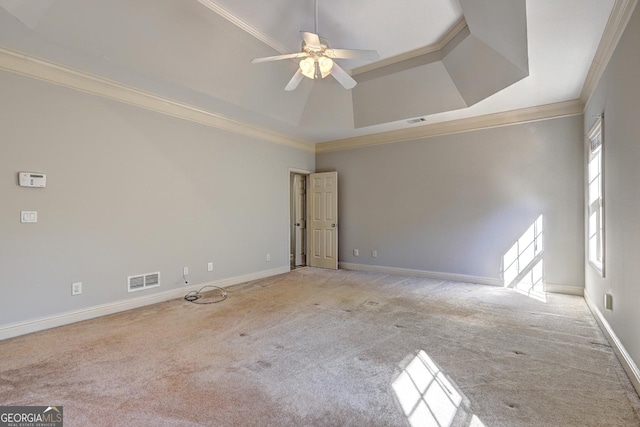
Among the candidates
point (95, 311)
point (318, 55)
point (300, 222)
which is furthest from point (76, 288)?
point (300, 222)

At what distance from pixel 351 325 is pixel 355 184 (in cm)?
377

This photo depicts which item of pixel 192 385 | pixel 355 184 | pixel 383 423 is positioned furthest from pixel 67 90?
pixel 355 184

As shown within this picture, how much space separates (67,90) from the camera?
331cm

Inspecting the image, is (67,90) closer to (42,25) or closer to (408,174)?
(42,25)

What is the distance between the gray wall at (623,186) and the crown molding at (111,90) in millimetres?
4737

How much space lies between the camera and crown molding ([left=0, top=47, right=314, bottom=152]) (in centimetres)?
298

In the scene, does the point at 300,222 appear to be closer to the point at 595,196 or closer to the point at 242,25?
the point at 242,25

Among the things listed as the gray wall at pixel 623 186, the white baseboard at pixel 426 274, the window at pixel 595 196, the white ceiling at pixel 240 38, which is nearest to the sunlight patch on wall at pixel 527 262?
the white baseboard at pixel 426 274

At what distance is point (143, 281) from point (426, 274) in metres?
4.66

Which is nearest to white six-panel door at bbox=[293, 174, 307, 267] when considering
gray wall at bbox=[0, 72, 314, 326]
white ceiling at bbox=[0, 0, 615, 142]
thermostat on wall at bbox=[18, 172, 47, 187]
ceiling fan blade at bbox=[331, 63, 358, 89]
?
gray wall at bbox=[0, 72, 314, 326]

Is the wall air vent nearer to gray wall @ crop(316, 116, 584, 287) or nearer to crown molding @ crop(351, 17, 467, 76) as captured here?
gray wall @ crop(316, 116, 584, 287)

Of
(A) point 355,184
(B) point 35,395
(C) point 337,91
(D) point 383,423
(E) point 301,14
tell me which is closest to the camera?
(D) point 383,423

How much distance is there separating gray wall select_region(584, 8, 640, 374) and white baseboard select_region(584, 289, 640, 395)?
0.05 m

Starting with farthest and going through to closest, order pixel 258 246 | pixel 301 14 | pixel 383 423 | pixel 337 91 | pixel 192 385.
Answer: pixel 258 246 < pixel 337 91 < pixel 301 14 < pixel 192 385 < pixel 383 423
